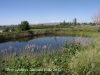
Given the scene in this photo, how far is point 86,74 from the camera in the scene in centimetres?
352

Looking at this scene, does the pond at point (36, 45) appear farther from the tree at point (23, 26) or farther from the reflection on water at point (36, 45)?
the tree at point (23, 26)

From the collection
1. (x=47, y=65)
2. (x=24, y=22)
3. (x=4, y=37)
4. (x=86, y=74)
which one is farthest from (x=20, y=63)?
(x=24, y=22)

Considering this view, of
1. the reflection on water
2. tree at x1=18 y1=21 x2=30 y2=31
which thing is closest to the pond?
the reflection on water

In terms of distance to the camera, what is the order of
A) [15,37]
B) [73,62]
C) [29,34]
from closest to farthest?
1. [73,62]
2. [15,37]
3. [29,34]

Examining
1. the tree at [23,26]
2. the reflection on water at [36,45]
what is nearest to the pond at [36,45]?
the reflection on water at [36,45]

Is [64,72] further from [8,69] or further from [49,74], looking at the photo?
[8,69]

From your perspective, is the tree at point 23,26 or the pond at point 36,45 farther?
the tree at point 23,26

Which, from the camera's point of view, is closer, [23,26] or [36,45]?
[36,45]

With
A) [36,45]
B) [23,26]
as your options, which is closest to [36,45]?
[36,45]

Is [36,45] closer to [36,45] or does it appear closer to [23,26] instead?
[36,45]

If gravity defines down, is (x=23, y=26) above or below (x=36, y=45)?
above

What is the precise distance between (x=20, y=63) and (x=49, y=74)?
2.50ft

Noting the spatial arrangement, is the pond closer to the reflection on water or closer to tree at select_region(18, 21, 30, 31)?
the reflection on water

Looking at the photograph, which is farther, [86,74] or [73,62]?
[73,62]
